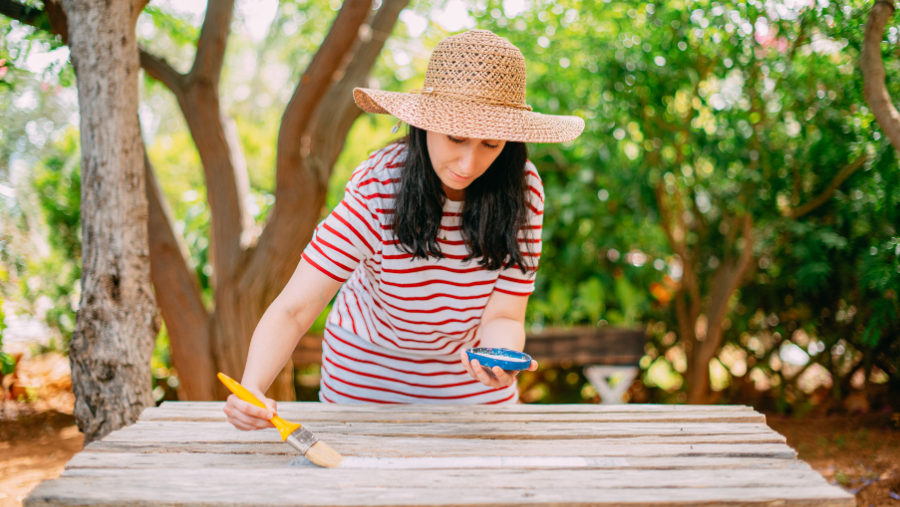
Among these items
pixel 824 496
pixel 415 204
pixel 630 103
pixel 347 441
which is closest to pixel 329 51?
pixel 630 103

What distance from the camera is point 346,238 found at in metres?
1.53

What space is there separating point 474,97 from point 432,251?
0.40 meters

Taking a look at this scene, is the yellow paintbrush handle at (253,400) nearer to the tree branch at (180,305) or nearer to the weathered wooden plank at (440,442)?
the weathered wooden plank at (440,442)

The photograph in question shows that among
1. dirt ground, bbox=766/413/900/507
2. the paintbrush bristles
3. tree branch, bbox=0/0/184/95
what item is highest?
tree branch, bbox=0/0/184/95

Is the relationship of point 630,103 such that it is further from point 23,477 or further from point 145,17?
point 23,477

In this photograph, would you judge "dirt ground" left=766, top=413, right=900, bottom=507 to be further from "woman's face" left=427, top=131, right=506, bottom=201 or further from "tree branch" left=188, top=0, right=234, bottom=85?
"tree branch" left=188, top=0, right=234, bottom=85

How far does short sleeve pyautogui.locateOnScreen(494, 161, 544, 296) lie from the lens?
1714mm

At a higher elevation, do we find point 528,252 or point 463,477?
point 528,252

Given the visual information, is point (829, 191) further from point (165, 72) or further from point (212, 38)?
point (165, 72)

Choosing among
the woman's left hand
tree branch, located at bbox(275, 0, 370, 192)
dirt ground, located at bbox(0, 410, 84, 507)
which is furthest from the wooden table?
tree branch, located at bbox(275, 0, 370, 192)

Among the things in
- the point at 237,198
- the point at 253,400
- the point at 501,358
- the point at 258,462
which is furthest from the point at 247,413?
the point at 237,198

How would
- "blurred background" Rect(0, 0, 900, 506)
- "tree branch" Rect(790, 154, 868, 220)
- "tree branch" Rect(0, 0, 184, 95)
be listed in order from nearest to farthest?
1. "tree branch" Rect(0, 0, 184, 95)
2. "blurred background" Rect(0, 0, 900, 506)
3. "tree branch" Rect(790, 154, 868, 220)

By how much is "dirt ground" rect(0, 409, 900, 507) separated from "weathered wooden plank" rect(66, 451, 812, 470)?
1429 millimetres

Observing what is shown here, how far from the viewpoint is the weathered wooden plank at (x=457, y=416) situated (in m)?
1.59
